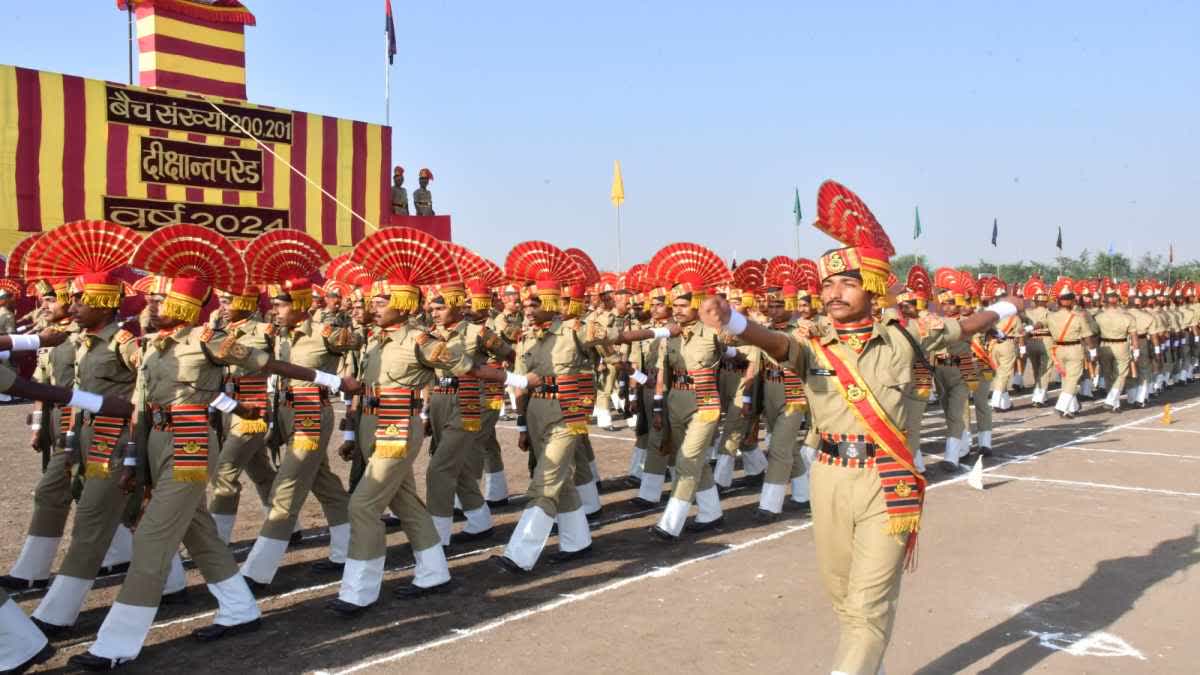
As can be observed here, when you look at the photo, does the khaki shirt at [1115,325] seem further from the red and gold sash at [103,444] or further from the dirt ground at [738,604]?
the red and gold sash at [103,444]

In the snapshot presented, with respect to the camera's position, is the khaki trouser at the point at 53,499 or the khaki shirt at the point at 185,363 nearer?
the khaki shirt at the point at 185,363

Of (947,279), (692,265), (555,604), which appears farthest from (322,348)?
(947,279)

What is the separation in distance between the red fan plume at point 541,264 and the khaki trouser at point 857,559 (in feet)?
16.0

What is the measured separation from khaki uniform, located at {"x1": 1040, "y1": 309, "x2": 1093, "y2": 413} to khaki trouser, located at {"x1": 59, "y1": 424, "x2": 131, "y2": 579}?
1500cm

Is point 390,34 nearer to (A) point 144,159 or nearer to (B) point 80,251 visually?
(A) point 144,159

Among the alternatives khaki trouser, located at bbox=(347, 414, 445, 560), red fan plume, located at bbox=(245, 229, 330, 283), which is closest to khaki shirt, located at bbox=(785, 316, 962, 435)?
khaki trouser, located at bbox=(347, 414, 445, 560)

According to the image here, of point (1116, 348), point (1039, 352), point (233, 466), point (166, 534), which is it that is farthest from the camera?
point (1039, 352)

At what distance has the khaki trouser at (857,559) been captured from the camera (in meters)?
4.35

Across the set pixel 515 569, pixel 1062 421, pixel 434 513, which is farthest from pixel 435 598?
pixel 1062 421

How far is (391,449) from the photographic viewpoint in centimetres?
651

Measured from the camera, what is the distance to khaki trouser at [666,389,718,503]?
8.36m

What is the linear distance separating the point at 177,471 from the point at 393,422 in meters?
1.40

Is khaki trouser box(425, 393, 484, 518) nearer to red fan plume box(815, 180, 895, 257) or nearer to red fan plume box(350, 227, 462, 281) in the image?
red fan plume box(350, 227, 462, 281)

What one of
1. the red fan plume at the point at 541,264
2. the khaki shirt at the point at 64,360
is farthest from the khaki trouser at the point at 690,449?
the khaki shirt at the point at 64,360
